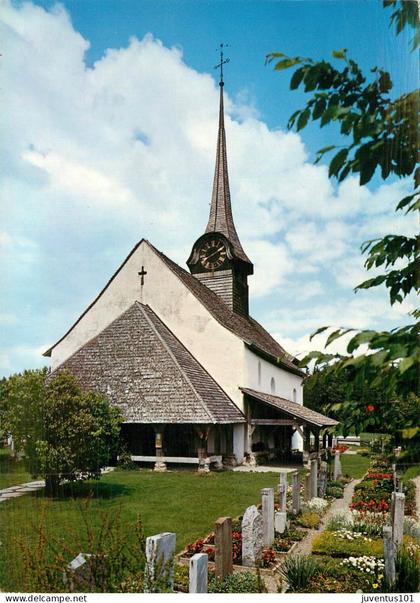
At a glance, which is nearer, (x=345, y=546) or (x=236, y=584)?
(x=236, y=584)

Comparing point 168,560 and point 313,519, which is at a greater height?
point 168,560

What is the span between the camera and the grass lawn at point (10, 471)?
6941mm

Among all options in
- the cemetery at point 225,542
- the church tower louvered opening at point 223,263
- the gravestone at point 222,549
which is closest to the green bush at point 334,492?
the cemetery at point 225,542

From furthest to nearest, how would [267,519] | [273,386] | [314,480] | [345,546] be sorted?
[273,386], [314,480], [267,519], [345,546]

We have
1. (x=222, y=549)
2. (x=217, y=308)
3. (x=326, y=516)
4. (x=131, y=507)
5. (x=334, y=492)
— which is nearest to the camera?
Answer: (x=222, y=549)

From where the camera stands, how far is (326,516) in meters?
10.7

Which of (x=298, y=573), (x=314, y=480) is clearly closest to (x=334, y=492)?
(x=314, y=480)

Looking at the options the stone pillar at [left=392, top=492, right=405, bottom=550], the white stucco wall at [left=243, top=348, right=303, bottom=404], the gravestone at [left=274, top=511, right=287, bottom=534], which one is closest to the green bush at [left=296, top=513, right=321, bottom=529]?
the gravestone at [left=274, top=511, right=287, bottom=534]

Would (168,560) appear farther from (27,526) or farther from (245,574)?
(27,526)

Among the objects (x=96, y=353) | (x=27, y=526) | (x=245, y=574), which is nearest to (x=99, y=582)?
(x=245, y=574)

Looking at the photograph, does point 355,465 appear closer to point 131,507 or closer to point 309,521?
point 309,521

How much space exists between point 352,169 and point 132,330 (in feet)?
58.9

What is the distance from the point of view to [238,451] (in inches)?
813

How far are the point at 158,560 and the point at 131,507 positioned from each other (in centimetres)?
612
